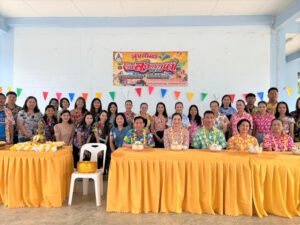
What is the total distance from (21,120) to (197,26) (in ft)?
11.8

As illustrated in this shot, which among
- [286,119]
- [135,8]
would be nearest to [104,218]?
[286,119]

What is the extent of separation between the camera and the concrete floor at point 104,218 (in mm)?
2504

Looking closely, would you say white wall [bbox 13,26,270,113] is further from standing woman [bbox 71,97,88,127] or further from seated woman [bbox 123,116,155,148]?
seated woman [bbox 123,116,155,148]

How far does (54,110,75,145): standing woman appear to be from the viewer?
12.1 feet

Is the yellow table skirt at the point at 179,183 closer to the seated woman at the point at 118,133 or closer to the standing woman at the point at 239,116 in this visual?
the seated woman at the point at 118,133

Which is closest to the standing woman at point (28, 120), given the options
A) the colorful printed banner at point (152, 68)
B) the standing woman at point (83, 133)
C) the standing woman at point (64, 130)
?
the standing woman at point (64, 130)

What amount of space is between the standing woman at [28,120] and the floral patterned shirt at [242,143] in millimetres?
2832

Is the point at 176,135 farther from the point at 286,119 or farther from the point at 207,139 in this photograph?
the point at 286,119

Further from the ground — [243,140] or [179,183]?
[243,140]

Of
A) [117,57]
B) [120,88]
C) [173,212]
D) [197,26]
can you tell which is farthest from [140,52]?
[173,212]

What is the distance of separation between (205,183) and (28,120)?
2.72 meters

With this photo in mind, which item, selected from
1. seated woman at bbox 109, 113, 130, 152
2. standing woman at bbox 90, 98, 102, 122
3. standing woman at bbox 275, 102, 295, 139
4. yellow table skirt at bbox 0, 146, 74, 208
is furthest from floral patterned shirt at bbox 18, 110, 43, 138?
standing woman at bbox 275, 102, 295, 139

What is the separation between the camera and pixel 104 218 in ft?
8.50

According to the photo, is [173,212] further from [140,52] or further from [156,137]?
[140,52]
